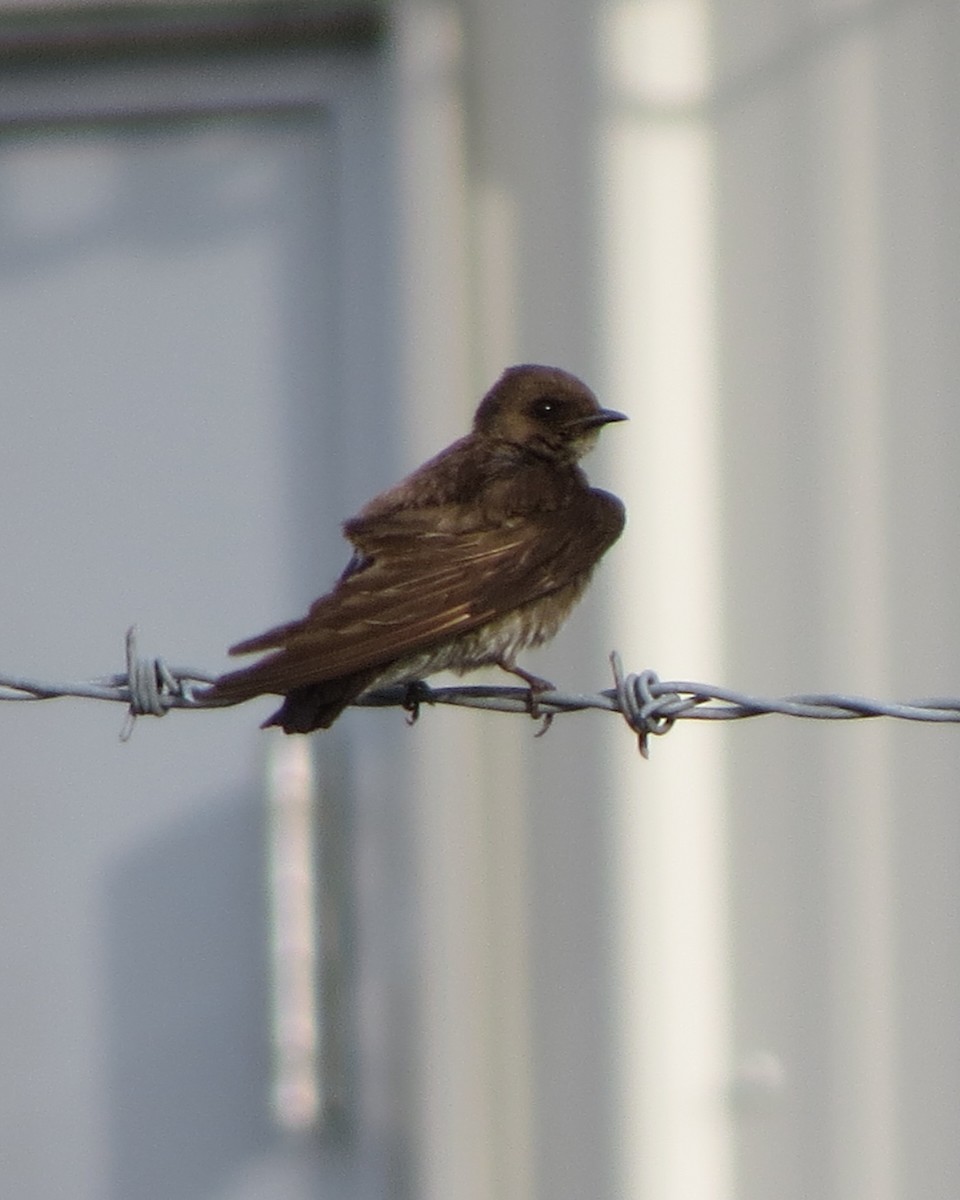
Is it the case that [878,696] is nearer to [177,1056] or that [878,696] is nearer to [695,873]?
[695,873]

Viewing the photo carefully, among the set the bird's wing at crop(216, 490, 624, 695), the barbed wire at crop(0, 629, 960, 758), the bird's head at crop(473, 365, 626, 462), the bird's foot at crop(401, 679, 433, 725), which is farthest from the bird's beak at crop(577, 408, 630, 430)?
the barbed wire at crop(0, 629, 960, 758)

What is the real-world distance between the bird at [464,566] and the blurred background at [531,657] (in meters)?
0.78

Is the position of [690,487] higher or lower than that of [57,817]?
higher

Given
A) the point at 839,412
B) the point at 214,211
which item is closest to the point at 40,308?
the point at 214,211

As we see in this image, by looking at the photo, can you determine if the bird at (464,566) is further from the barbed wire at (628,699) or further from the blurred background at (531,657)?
the blurred background at (531,657)

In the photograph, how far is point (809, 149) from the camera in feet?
13.8

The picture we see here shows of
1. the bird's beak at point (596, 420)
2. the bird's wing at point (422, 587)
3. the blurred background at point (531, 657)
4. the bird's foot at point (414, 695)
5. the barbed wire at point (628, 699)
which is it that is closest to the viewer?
the barbed wire at point (628, 699)

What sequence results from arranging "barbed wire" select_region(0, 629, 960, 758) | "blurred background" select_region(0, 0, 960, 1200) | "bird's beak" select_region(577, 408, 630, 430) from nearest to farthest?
"barbed wire" select_region(0, 629, 960, 758)
"bird's beak" select_region(577, 408, 630, 430)
"blurred background" select_region(0, 0, 960, 1200)

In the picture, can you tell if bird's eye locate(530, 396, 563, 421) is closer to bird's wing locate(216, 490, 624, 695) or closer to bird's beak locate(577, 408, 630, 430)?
bird's beak locate(577, 408, 630, 430)

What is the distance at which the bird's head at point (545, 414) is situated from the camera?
133 inches

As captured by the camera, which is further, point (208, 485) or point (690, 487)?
point (208, 485)

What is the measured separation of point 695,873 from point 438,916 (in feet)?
1.82

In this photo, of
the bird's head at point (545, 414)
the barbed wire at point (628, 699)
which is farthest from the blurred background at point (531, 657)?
the barbed wire at point (628, 699)

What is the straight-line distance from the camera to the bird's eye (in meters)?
3.42
